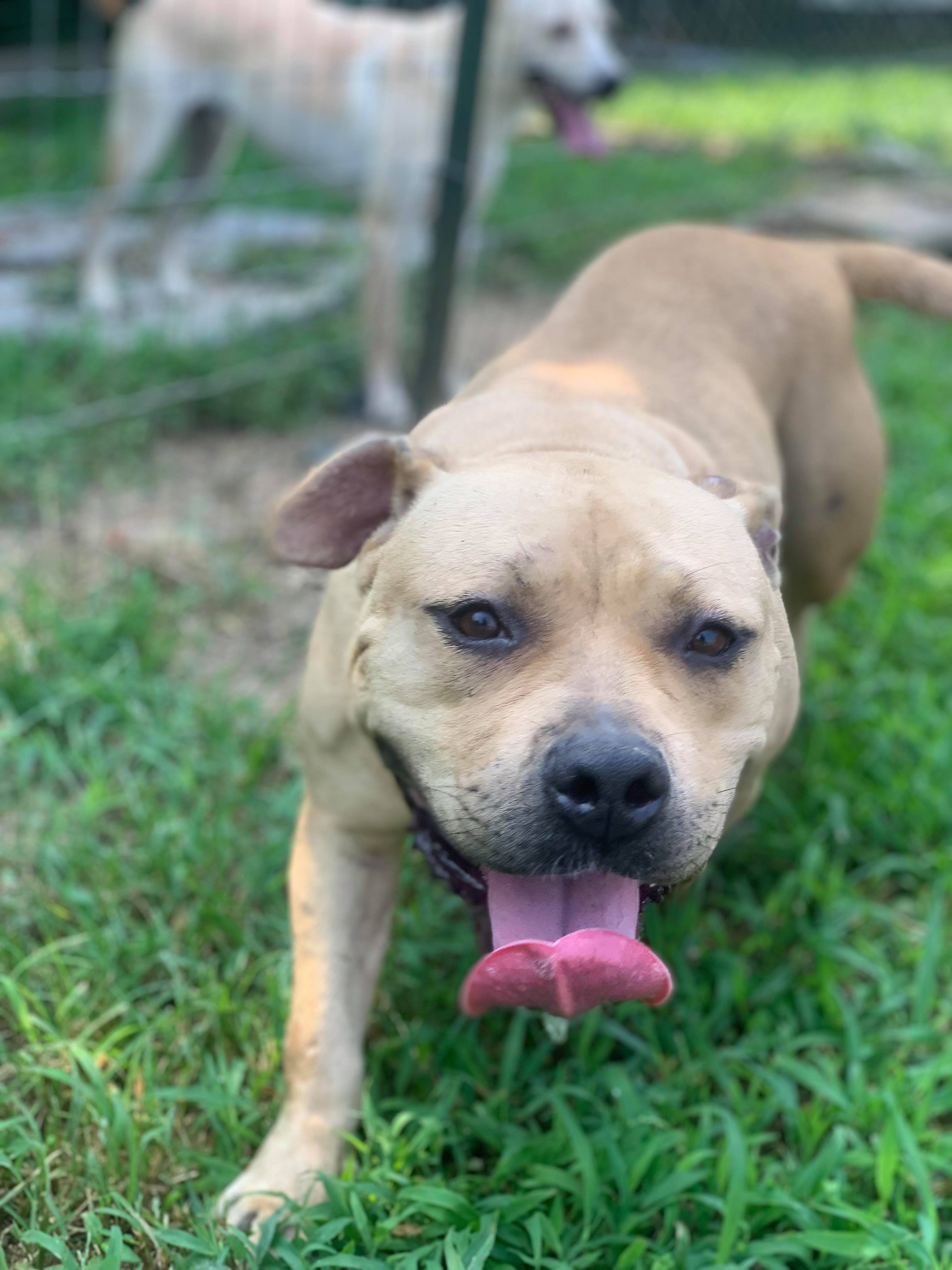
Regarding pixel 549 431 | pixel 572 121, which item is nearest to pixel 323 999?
pixel 549 431

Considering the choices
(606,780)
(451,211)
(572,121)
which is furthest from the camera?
(572,121)

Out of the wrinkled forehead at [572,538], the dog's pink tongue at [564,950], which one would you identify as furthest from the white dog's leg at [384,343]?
the dog's pink tongue at [564,950]

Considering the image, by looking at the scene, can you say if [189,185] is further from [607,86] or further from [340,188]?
[607,86]

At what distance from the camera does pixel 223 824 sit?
277 centimetres

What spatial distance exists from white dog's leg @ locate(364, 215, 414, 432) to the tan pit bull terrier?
9.23 feet

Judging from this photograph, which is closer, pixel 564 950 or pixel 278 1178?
pixel 564 950

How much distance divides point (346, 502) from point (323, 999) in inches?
33.3

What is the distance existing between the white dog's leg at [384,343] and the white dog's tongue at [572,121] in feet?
4.02

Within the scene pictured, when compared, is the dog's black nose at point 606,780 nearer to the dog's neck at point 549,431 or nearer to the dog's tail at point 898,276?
the dog's neck at point 549,431

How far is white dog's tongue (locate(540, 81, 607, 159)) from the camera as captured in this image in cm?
600

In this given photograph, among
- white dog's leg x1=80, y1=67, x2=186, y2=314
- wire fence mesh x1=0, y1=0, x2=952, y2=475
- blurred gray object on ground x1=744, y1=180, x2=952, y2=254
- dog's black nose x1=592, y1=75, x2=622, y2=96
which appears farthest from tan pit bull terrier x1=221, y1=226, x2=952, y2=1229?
blurred gray object on ground x1=744, y1=180, x2=952, y2=254

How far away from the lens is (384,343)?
541 cm

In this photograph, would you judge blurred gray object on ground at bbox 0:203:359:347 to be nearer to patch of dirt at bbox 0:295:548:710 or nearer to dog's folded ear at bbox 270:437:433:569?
patch of dirt at bbox 0:295:548:710

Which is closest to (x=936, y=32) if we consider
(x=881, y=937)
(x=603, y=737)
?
(x=881, y=937)
